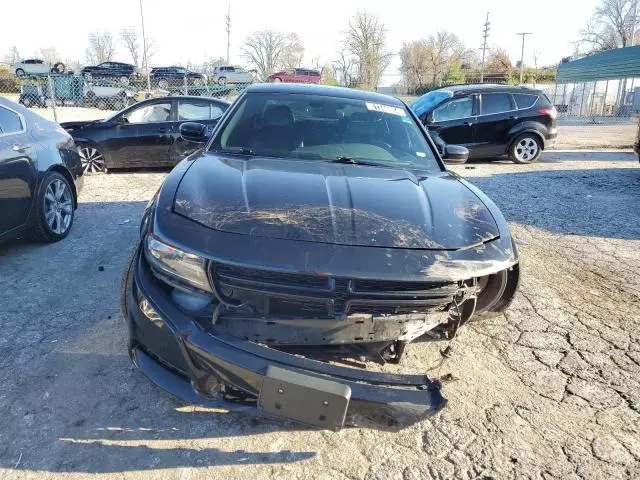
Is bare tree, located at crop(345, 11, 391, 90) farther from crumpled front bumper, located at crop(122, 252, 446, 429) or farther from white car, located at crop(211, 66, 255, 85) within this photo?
crumpled front bumper, located at crop(122, 252, 446, 429)

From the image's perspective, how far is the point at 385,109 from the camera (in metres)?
4.00

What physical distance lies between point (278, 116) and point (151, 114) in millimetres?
6260

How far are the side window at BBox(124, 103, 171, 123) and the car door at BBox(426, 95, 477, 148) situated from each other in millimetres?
5529

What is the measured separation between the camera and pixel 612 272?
15.6 feet

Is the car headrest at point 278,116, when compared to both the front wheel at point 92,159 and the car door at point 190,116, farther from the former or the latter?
the front wheel at point 92,159

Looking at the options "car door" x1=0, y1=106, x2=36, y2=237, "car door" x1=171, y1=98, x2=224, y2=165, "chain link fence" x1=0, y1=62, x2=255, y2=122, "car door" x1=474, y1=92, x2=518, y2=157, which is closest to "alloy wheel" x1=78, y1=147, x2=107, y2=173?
"car door" x1=171, y1=98, x2=224, y2=165

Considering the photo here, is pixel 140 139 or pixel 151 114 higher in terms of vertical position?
pixel 151 114

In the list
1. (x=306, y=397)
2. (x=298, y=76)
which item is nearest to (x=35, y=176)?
(x=306, y=397)

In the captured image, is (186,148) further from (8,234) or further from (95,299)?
(95,299)

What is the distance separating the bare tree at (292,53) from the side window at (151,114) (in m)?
50.7

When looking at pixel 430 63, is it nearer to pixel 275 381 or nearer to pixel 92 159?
pixel 92 159

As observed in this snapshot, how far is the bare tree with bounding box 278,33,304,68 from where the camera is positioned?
57.2m

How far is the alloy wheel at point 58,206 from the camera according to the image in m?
4.91

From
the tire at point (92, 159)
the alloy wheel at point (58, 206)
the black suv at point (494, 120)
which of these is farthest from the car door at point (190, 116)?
the black suv at point (494, 120)
